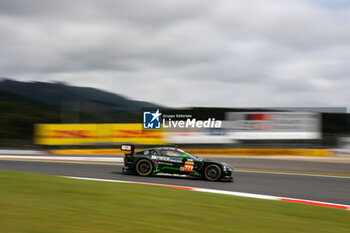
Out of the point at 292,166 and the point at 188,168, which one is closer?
the point at 188,168

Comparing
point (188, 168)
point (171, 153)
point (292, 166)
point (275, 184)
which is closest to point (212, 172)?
point (188, 168)

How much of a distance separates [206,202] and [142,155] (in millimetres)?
5624

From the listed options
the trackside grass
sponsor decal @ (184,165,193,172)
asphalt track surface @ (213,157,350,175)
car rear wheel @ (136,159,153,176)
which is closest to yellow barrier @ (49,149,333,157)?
asphalt track surface @ (213,157,350,175)

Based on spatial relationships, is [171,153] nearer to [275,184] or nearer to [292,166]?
[275,184]

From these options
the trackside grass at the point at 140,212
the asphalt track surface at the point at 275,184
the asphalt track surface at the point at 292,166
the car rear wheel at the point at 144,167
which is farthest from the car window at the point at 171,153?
the asphalt track surface at the point at 292,166

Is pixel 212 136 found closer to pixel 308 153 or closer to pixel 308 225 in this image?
pixel 308 153

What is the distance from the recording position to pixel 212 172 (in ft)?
36.9

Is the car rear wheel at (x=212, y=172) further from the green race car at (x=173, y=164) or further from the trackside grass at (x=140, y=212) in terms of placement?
the trackside grass at (x=140, y=212)

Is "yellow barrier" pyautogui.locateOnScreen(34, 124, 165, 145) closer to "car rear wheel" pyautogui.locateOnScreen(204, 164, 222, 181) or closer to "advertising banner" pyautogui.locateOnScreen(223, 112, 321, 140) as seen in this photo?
"advertising banner" pyautogui.locateOnScreen(223, 112, 321, 140)

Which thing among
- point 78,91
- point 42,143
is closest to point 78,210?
point 42,143

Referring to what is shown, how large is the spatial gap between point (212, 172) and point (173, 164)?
1.33 metres

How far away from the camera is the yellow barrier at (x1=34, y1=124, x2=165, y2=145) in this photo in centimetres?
2327

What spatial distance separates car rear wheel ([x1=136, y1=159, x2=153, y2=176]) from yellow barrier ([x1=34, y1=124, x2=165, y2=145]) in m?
11.3

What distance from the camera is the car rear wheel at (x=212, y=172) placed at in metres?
11.1
